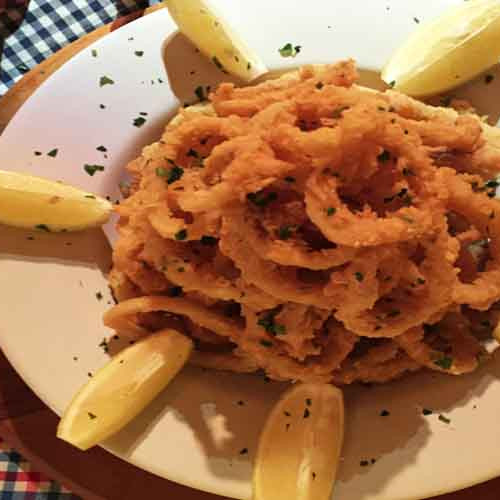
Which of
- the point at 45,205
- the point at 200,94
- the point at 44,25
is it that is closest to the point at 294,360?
the point at 45,205

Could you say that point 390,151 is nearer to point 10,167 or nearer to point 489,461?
point 489,461

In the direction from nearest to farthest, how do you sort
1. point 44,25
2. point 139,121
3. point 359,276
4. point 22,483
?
point 359,276
point 22,483
point 139,121
point 44,25

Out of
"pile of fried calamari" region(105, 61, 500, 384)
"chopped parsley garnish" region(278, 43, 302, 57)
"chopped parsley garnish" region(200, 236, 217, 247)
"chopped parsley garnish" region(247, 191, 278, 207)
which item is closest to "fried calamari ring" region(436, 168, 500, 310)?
"pile of fried calamari" region(105, 61, 500, 384)

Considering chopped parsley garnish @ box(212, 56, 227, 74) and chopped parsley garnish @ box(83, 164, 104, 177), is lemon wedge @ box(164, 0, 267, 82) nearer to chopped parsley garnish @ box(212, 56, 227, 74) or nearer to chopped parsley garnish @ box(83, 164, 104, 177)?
chopped parsley garnish @ box(212, 56, 227, 74)

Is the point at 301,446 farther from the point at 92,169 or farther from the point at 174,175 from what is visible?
the point at 92,169

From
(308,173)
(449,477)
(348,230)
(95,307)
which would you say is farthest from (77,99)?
(449,477)

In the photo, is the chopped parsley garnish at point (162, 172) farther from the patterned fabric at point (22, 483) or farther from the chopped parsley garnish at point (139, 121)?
the patterned fabric at point (22, 483)
